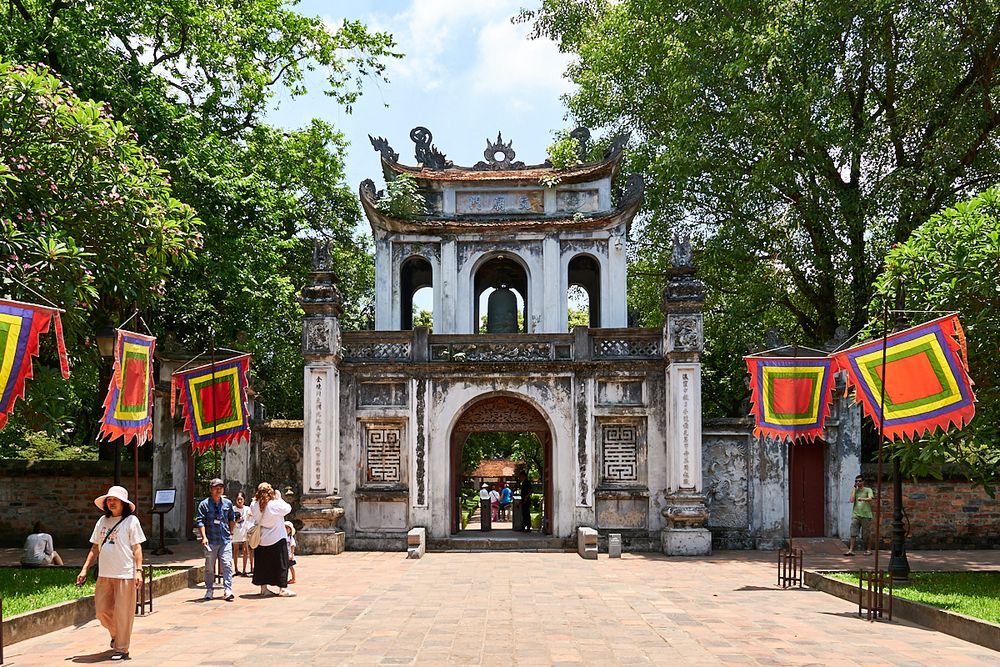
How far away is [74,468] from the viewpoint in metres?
20.5

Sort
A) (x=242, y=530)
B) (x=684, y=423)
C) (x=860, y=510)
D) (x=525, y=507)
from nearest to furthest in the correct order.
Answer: (x=242, y=530) < (x=860, y=510) < (x=684, y=423) < (x=525, y=507)

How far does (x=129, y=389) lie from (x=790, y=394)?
8.98 meters

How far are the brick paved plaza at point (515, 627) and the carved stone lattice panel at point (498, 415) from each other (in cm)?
539

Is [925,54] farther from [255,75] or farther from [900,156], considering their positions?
[255,75]

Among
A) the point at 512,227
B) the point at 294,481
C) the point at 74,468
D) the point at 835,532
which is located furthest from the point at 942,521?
the point at 74,468

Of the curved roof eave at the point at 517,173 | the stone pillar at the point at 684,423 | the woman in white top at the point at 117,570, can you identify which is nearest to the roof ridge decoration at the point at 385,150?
the curved roof eave at the point at 517,173

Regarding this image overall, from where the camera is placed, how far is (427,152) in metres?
24.3

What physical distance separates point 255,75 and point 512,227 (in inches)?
253

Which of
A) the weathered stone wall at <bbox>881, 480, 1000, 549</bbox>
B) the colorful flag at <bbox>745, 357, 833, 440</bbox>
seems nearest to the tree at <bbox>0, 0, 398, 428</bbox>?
the colorful flag at <bbox>745, 357, 833, 440</bbox>

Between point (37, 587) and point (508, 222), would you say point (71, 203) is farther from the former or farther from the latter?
point (508, 222)

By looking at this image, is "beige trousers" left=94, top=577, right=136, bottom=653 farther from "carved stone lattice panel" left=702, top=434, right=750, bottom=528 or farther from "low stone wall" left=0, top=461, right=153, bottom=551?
"carved stone lattice panel" left=702, top=434, right=750, bottom=528

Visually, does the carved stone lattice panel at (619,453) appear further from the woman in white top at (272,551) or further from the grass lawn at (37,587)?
the grass lawn at (37,587)

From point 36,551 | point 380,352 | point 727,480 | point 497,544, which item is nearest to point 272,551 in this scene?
point 36,551

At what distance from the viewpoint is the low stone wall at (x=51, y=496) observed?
20487 millimetres
